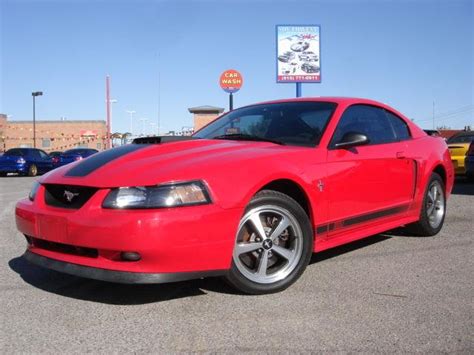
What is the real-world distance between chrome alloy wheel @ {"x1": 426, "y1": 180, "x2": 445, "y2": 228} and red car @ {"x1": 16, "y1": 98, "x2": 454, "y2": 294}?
75 cm

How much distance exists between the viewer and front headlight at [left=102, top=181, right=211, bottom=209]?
9.55ft

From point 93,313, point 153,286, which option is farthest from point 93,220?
point 153,286

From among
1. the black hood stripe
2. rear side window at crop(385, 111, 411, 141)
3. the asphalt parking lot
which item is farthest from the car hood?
rear side window at crop(385, 111, 411, 141)

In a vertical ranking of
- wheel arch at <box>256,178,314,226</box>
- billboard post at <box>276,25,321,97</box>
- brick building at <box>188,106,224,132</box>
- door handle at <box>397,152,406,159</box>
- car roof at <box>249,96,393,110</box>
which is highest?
billboard post at <box>276,25,321,97</box>

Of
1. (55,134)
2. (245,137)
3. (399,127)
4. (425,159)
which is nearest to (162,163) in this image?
(245,137)

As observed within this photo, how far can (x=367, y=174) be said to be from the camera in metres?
4.14

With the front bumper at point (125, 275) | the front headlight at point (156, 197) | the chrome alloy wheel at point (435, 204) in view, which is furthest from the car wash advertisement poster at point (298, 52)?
the front bumper at point (125, 275)

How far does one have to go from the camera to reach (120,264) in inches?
115

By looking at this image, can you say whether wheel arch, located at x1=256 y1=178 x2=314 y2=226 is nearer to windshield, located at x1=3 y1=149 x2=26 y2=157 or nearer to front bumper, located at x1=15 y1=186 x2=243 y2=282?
front bumper, located at x1=15 y1=186 x2=243 y2=282

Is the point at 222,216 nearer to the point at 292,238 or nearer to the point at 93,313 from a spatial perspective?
the point at 292,238

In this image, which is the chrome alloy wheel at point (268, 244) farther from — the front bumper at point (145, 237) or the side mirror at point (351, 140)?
the side mirror at point (351, 140)

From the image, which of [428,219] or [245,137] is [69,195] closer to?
[245,137]

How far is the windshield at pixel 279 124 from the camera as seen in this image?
406 centimetres

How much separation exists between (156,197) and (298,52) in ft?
59.7
